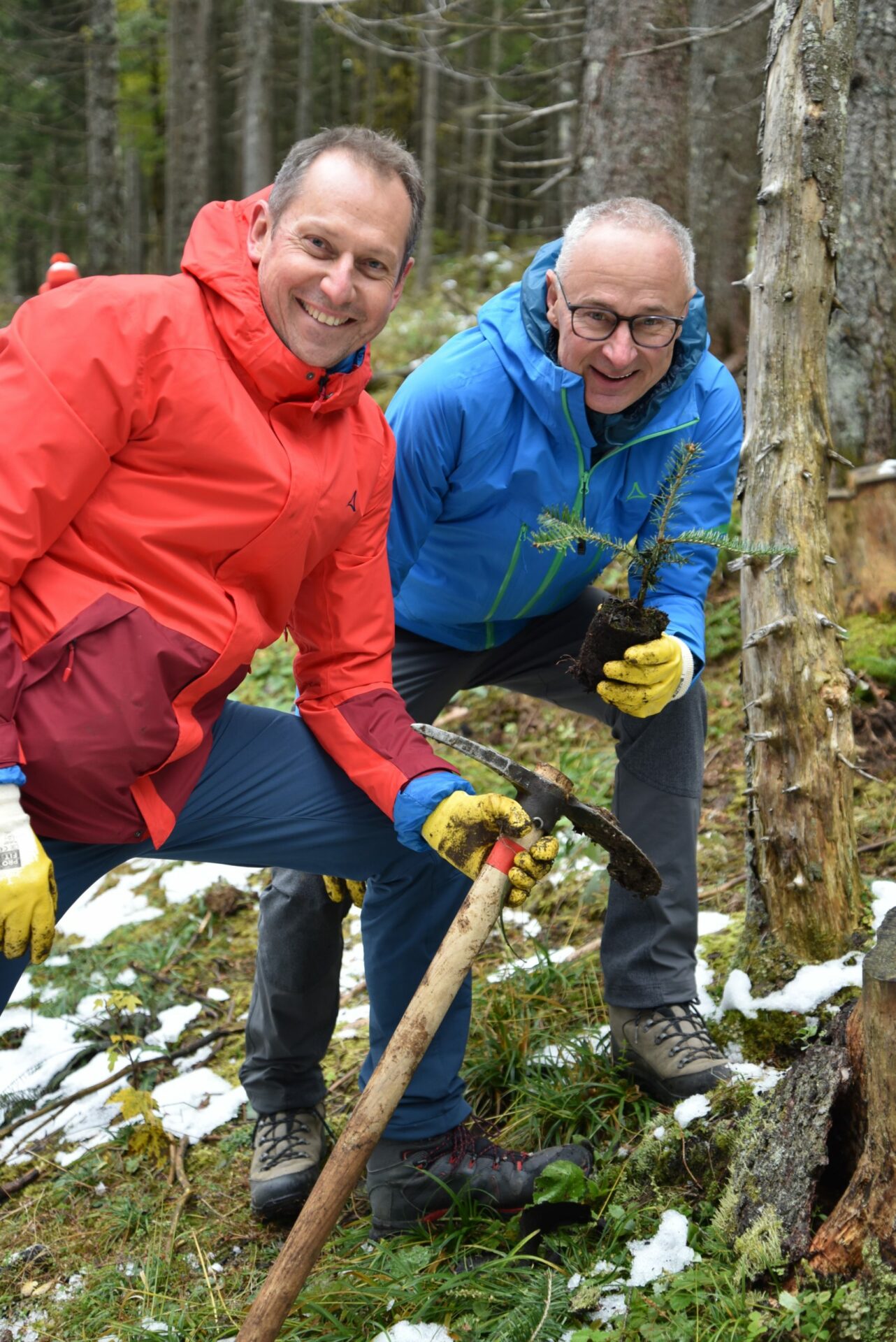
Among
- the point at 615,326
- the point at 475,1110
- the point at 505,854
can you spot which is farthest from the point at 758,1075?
the point at 615,326

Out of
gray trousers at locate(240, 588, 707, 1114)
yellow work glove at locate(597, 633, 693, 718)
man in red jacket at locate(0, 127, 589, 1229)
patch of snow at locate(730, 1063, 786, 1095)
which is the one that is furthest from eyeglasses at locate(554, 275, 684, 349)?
patch of snow at locate(730, 1063, 786, 1095)

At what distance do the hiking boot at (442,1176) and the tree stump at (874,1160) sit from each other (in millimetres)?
790

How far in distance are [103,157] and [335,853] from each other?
1241 cm

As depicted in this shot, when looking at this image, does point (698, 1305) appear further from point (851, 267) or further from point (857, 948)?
point (851, 267)

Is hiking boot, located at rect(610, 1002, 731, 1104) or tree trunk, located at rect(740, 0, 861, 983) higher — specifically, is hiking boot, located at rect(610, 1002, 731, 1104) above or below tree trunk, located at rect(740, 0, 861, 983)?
below

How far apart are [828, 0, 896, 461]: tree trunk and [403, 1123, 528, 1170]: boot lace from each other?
12.6ft

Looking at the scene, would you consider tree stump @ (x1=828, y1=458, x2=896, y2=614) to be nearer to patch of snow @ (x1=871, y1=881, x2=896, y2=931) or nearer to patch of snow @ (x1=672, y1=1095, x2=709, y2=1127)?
patch of snow @ (x1=871, y1=881, x2=896, y2=931)

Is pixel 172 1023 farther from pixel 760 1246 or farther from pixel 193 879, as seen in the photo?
pixel 760 1246

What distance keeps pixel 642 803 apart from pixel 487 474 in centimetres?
103

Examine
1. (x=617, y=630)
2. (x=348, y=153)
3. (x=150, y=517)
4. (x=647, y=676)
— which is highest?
(x=348, y=153)

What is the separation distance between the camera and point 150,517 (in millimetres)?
2328

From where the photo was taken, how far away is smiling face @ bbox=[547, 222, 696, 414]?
2.80 m

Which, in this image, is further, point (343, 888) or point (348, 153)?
point (343, 888)

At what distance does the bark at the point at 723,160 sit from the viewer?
7.90 m
